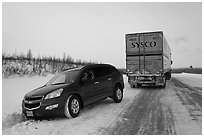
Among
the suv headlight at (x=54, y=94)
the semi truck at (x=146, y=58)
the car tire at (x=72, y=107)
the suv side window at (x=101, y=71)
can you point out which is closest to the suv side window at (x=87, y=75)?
the suv side window at (x=101, y=71)

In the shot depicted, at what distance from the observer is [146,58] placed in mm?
13125

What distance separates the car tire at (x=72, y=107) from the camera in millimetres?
5727

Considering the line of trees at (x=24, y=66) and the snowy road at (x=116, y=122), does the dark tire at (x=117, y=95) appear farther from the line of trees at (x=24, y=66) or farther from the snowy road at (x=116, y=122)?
the line of trees at (x=24, y=66)

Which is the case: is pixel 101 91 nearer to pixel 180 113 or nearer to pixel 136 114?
pixel 136 114

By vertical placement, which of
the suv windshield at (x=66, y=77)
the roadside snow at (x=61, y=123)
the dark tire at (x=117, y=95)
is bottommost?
the roadside snow at (x=61, y=123)

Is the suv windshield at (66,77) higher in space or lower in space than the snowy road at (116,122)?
higher

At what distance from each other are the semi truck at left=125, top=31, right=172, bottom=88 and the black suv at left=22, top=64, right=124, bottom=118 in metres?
5.23

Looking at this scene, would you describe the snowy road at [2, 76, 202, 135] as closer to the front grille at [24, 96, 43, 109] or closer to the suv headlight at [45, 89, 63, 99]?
the front grille at [24, 96, 43, 109]

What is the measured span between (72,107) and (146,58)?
8.46 meters

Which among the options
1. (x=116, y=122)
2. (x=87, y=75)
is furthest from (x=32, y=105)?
(x=116, y=122)

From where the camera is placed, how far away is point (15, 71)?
14211 millimetres

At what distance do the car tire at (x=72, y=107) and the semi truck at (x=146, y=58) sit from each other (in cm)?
782

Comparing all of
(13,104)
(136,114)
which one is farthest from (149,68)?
(13,104)

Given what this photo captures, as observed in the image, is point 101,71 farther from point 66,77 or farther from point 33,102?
point 33,102
